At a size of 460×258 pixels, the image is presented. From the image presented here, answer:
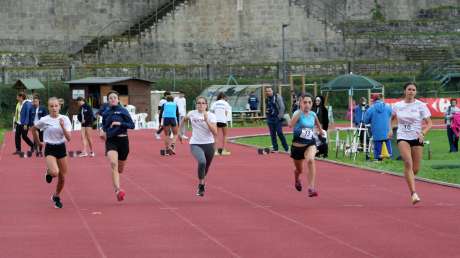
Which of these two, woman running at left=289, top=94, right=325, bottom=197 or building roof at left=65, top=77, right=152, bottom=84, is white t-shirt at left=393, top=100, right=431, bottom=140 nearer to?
woman running at left=289, top=94, right=325, bottom=197

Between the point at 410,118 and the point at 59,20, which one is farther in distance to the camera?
the point at 59,20

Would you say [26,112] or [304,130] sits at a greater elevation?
[304,130]

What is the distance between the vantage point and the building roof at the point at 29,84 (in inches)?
2297

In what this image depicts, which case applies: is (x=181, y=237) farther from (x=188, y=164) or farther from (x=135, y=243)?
(x=188, y=164)

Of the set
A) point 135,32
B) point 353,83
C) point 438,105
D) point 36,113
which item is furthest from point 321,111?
point 135,32

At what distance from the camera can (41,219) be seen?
18828 millimetres

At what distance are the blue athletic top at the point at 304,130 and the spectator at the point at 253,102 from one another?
3769 cm

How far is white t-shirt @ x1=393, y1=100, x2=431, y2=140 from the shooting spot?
20797 mm

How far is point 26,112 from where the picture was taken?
118 feet

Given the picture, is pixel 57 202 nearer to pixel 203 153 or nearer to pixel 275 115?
pixel 203 153

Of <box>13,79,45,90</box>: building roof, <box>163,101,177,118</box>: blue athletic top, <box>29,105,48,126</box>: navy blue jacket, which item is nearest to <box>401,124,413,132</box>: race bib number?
<box>29,105,48,126</box>: navy blue jacket

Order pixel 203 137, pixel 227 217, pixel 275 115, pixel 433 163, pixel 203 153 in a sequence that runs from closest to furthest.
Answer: pixel 227 217, pixel 203 153, pixel 203 137, pixel 433 163, pixel 275 115

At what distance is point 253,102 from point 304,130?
38.1m

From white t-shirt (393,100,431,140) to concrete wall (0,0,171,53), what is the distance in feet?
154
